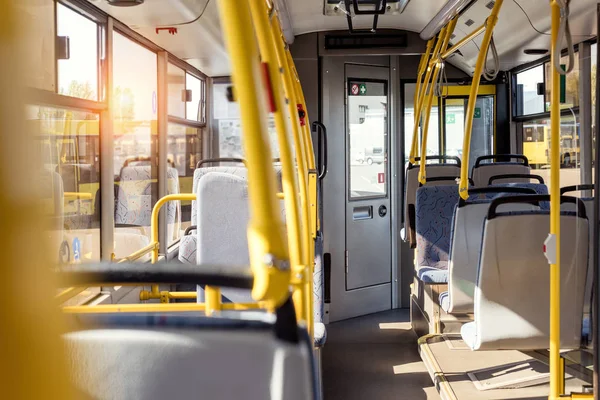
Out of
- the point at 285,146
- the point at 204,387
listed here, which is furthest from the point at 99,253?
the point at 204,387

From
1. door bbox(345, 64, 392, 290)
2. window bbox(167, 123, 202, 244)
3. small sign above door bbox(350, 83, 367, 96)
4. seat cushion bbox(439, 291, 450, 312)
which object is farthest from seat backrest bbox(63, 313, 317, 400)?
small sign above door bbox(350, 83, 367, 96)

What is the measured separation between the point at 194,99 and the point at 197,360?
5.69 meters

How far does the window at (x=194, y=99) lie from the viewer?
605cm

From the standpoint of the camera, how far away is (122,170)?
4.30 m

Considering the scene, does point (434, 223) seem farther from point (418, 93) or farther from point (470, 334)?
point (470, 334)

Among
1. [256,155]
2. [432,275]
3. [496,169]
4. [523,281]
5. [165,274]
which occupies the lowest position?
[432,275]

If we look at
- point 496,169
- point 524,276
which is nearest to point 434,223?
point 496,169

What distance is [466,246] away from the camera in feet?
13.2

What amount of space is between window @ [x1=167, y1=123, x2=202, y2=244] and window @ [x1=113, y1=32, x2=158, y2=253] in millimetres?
381

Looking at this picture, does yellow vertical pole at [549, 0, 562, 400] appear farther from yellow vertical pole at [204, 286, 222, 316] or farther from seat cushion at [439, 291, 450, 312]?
seat cushion at [439, 291, 450, 312]

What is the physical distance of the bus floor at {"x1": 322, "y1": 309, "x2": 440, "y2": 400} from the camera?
4297 mm

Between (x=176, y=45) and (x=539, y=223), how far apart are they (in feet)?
9.59

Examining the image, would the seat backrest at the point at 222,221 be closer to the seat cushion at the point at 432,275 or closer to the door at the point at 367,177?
the seat cushion at the point at 432,275

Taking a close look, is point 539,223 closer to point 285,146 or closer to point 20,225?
point 285,146
